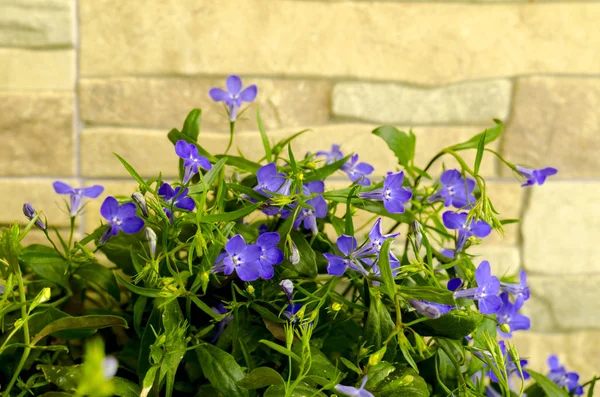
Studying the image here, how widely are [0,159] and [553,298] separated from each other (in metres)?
0.93

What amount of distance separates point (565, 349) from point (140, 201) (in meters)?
0.83

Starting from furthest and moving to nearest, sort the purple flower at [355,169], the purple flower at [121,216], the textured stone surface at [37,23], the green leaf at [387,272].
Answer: the textured stone surface at [37,23], the purple flower at [355,169], the purple flower at [121,216], the green leaf at [387,272]

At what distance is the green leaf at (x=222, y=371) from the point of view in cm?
58

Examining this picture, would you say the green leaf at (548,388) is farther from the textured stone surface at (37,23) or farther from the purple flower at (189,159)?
the textured stone surface at (37,23)

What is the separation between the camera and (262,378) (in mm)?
560

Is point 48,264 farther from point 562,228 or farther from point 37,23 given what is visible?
point 562,228

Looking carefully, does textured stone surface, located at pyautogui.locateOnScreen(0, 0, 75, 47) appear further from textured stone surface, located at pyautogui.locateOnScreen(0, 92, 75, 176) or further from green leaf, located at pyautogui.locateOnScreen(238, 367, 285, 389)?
green leaf, located at pyautogui.locateOnScreen(238, 367, 285, 389)

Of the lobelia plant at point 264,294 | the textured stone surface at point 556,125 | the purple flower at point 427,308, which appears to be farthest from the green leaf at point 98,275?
the textured stone surface at point 556,125

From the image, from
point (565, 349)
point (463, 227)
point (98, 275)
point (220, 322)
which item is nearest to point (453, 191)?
point (463, 227)

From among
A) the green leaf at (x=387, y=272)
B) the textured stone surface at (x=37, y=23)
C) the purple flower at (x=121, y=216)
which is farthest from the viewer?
the textured stone surface at (x=37, y=23)

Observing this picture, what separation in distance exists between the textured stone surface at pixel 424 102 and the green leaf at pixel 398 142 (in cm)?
25

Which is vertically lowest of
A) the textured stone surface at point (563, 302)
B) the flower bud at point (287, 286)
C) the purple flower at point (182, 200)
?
the textured stone surface at point (563, 302)

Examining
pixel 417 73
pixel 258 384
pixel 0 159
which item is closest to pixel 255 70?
pixel 417 73

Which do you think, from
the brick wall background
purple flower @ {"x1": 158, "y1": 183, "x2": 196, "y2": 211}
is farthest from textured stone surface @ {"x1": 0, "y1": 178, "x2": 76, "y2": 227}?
purple flower @ {"x1": 158, "y1": 183, "x2": 196, "y2": 211}
